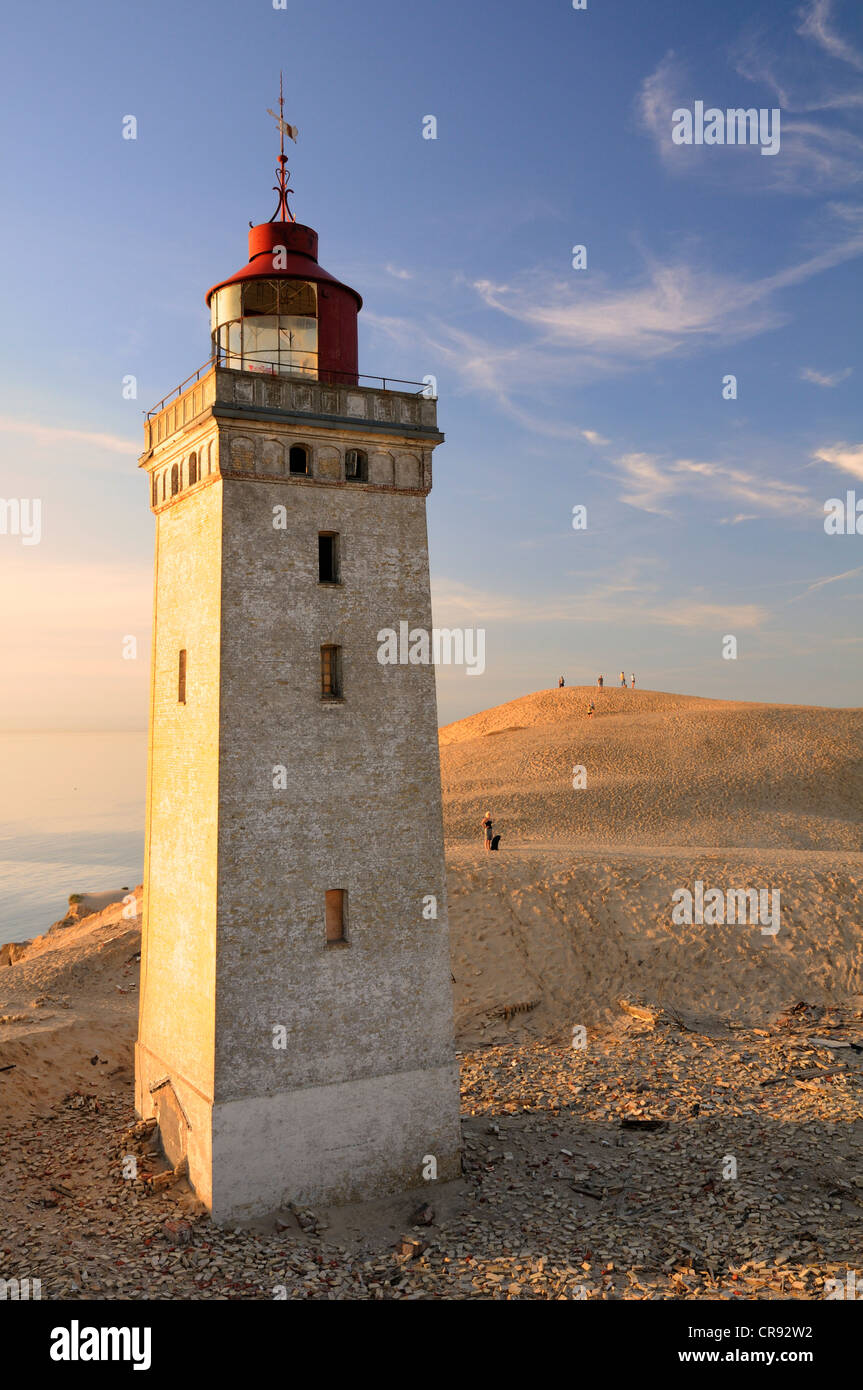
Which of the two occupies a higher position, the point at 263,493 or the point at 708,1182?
the point at 263,493

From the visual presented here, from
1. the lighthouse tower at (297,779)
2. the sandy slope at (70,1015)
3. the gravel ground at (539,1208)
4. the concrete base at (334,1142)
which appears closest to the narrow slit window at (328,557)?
the lighthouse tower at (297,779)

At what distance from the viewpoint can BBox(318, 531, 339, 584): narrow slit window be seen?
16.3 m

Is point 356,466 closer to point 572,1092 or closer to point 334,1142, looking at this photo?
point 334,1142

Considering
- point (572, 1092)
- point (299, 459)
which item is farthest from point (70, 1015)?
point (299, 459)

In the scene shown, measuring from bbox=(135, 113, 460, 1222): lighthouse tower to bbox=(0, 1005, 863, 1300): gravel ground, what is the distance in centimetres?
95

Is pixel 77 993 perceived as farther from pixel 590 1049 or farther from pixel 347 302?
pixel 347 302

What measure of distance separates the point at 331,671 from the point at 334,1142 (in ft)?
25.7

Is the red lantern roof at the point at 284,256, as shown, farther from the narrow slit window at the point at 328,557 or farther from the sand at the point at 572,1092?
the sand at the point at 572,1092

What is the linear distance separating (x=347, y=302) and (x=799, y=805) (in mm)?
36473

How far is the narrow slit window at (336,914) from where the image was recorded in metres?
16.0

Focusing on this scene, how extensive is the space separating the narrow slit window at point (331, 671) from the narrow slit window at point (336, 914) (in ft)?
11.0

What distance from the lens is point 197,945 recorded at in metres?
15.8

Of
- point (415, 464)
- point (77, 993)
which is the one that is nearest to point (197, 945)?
point (415, 464)
